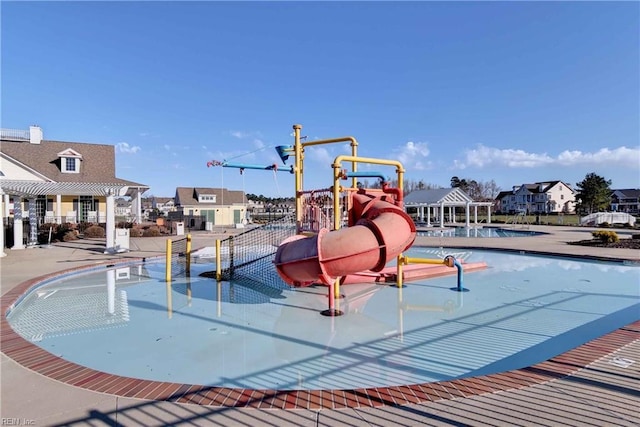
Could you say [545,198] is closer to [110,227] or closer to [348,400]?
[110,227]

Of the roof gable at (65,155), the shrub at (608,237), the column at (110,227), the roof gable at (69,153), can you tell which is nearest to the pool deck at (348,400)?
the column at (110,227)

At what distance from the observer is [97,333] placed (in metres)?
6.64

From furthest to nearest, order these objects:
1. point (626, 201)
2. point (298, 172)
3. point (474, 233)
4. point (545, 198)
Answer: point (626, 201), point (545, 198), point (474, 233), point (298, 172)

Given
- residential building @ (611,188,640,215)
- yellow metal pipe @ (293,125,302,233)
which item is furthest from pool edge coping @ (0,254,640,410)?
residential building @ (611,188,640,215)

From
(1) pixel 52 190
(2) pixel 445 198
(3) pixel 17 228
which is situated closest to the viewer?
(3) pixel 17 228

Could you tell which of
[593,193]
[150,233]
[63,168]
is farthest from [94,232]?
[593,193]

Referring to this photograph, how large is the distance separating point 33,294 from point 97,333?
446cm

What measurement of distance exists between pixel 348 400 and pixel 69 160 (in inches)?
1136

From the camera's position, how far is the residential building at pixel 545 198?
76625mm

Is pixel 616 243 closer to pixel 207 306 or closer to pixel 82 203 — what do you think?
pixel 207 306

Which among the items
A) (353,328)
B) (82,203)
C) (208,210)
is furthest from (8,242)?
(208,210)

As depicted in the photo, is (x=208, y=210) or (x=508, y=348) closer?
(x=508, y=348)

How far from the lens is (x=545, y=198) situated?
251ft

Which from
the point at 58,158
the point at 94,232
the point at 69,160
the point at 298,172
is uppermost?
the point at 58,158
